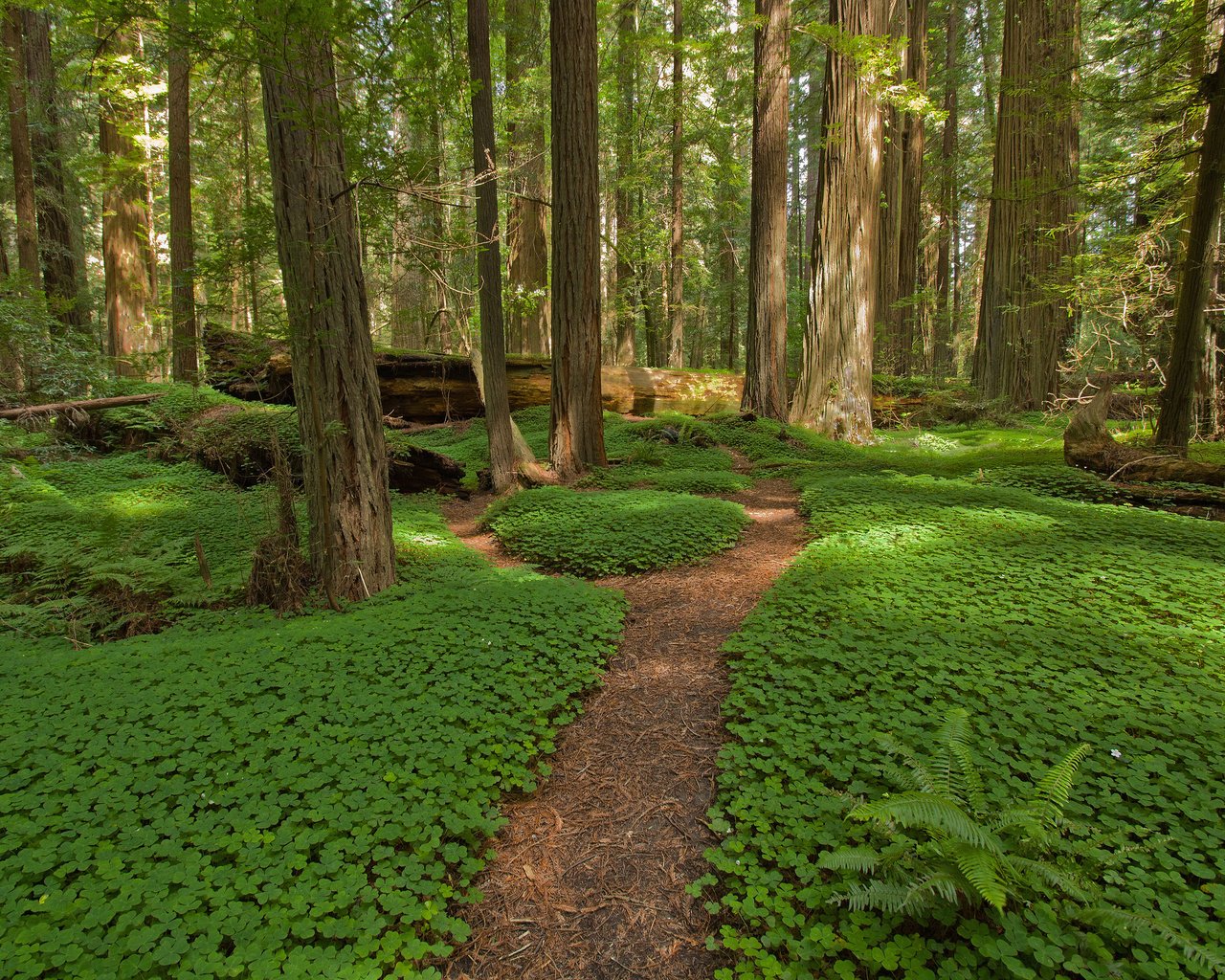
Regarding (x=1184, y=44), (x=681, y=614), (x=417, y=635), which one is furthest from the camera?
(x=1184, y=44)

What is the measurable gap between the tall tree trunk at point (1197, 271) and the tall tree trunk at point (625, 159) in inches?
358

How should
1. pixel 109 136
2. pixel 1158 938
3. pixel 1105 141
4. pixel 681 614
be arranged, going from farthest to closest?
1. pixel 1105 141
2. pixel 109 136
3. pixel 681 614
4. pixel 1158 938

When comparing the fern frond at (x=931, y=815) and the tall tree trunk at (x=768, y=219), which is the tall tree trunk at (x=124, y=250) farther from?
the fern frond at (x=931, y=815)

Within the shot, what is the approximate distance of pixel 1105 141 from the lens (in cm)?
2269

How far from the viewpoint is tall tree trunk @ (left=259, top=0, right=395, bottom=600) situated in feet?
13.8

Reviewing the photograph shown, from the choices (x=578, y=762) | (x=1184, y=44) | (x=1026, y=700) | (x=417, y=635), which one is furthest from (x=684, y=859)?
(x=1184, y=44)

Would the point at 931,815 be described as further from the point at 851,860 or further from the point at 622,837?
the point at 622,837

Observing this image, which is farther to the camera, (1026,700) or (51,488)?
(51,488)

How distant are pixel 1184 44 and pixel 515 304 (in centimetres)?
900

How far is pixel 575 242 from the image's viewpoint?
8602 millimetres

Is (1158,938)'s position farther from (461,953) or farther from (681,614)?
(681,614)

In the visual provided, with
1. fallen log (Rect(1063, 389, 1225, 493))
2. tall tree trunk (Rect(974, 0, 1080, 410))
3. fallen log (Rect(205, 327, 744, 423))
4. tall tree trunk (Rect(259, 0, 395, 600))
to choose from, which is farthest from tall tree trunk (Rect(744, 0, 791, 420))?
tall tree trunk (Rect(259, 0, 395, 600))

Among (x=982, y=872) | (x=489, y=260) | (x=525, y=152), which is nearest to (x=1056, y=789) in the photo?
(x=982, y=872)

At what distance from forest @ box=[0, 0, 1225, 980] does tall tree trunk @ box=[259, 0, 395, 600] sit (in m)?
0.03
